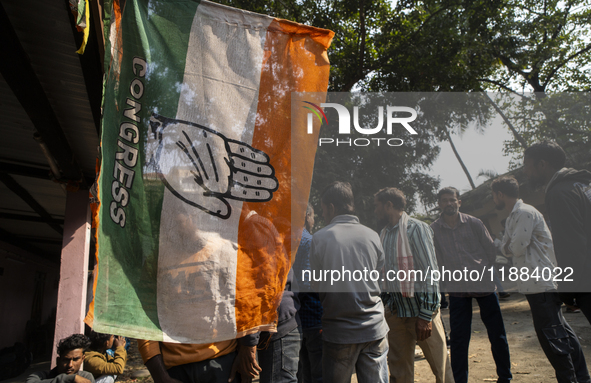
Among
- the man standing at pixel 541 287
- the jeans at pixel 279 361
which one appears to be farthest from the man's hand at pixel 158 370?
the man standing at pixel 541 287

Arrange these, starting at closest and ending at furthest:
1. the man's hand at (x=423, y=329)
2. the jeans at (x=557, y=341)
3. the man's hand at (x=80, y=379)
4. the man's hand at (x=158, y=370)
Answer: the man's hand at (x=158, y=370), the jeans at (x=557, y=341), the man's hand at (x=423, y=329), the man's hand at (x=80, y=379)

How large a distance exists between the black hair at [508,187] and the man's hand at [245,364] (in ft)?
9.14

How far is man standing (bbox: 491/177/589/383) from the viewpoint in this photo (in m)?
2.98

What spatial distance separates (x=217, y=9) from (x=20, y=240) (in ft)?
31.1

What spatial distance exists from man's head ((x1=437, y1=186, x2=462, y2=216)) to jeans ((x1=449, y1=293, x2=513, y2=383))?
799mm

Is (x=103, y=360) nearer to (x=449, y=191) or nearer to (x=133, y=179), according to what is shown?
(x=133, y=179)

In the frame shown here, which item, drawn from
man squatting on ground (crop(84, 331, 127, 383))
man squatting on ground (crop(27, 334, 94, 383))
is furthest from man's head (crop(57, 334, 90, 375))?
man squatting on ground (crop(84, 331, 127, 383))

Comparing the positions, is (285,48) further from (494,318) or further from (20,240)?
(20,240)

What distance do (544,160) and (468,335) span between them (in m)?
1.60

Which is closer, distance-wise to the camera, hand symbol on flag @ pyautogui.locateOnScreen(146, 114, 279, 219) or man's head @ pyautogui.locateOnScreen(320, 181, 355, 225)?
hand symbol on flag @ pyautogui.locateOnScreen(146, 114, 279, 219)

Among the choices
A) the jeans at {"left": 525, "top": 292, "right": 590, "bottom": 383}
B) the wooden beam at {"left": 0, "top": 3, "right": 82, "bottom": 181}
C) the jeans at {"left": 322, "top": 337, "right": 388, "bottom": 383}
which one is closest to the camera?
the wooden beam at {"left": 0, "top": 3, "right": 82, "bottom": 181}

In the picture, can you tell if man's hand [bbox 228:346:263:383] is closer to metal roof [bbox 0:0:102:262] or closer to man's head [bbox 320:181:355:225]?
man's head [bbox 320:181:355:225]

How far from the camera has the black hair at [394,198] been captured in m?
3.55

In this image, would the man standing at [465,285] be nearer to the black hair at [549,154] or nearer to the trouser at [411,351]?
the trouser at [411,351]
